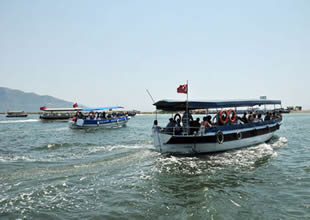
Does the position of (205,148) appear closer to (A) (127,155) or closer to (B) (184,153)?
(B) (184,153)

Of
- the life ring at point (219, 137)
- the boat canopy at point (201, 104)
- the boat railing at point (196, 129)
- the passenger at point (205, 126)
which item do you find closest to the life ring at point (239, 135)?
the boat railing at point (196, 129)

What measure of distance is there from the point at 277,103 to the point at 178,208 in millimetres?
17712

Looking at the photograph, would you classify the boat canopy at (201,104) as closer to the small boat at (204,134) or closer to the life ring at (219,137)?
the small boat at (204,134)

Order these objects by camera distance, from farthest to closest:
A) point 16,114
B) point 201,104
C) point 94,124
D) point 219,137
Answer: point 16,114 → point 94,124 → point 201,104 → point 219,137

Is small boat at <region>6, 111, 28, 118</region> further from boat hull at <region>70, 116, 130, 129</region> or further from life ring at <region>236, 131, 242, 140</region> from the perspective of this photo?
life ring at <region>236, 131, 242, 140</region>

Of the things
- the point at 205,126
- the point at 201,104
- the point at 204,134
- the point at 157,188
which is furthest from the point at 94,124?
the point at 157,188

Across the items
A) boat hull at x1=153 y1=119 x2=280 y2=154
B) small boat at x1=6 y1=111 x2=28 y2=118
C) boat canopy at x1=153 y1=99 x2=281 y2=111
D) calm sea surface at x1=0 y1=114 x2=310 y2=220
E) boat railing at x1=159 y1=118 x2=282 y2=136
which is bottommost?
small boat at x1=6 y1=111 x2=28 y2=118

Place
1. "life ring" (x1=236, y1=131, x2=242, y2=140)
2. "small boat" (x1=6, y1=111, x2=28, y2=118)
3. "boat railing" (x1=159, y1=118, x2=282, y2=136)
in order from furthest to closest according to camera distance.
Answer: "small boat" (x1=6, y1=111, x2=28, y2=118) → "life ring" (x1=236, y1=131, x2=242, y2=140) → "boat railing" (x1=159, y1=118, x2=282, y2=136)

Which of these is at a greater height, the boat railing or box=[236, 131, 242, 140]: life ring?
the boat railing

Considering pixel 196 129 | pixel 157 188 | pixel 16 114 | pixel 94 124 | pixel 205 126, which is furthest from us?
pixel 16 114

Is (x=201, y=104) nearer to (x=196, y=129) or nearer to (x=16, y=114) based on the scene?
(x=196, y=129)

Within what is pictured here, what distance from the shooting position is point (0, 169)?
10.7 meters

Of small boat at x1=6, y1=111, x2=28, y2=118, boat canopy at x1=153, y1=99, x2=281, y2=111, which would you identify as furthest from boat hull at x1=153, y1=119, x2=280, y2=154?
small boat at x1=6, y1=111, x2=28, y2=118

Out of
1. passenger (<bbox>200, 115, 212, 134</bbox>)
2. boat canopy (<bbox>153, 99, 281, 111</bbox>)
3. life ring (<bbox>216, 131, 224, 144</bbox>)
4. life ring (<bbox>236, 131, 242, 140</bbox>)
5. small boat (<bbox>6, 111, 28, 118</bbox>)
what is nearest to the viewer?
passenger (<bbox>200, 115, 212, 134</bbox>)
